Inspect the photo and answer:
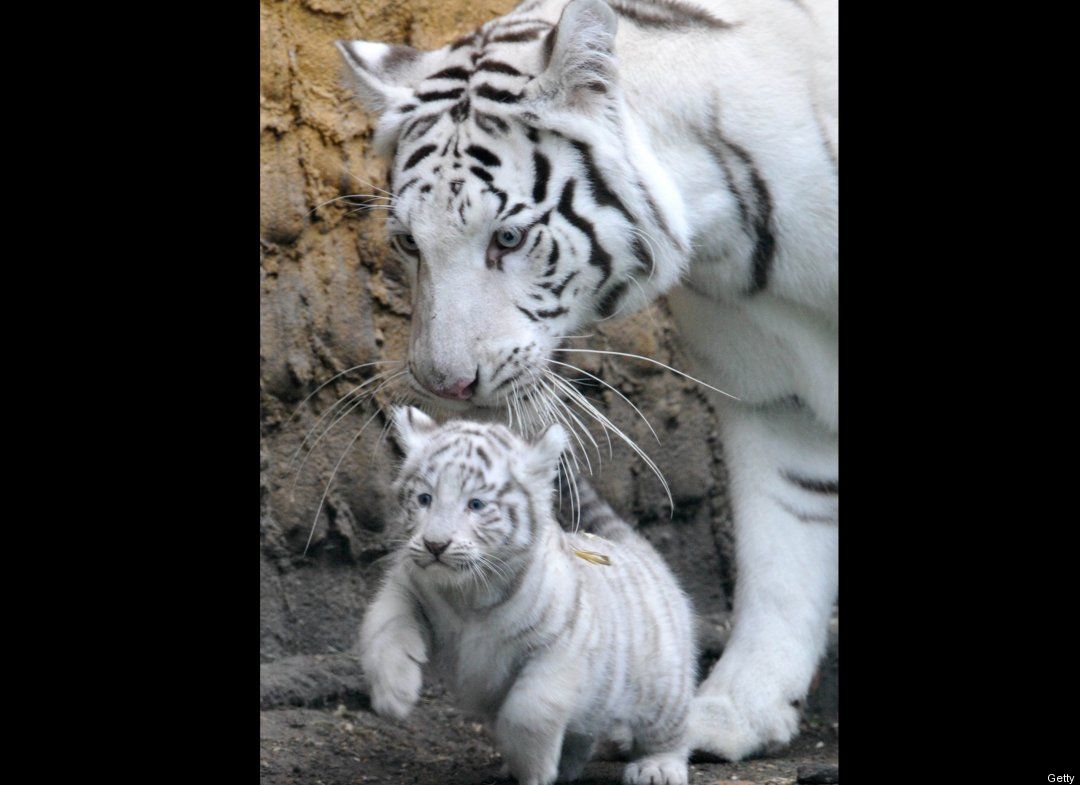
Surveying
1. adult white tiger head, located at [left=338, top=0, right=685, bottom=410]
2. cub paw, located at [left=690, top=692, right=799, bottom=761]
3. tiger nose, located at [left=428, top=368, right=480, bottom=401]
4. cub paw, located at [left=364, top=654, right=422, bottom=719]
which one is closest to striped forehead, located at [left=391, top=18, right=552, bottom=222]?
adult white tiger head, located at [left=338, top=0, right=685, bottom=410]

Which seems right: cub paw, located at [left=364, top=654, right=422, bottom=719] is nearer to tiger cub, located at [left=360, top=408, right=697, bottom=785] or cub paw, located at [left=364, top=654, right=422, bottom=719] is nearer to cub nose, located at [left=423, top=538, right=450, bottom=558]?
tiger cub, located at [left=360, top=408, right=697, bottom=785]

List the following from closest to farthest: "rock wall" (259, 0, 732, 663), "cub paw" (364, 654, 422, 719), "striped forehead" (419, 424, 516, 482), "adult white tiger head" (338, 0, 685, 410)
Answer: "cub paw" (364, 654, 422, 719)
"striped forehead" (419, 424, 516, 482)
"adult white tiger head" (338, 0, 685, 410)
"rock wall" (259, 0, 732, 663)

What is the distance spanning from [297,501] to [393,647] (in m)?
1.22

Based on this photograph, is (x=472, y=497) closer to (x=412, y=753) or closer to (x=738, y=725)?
(x=412, y=753)

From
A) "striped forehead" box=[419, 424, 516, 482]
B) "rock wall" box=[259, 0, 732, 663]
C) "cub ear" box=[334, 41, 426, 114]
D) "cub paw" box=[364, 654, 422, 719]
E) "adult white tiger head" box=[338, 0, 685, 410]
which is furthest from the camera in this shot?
"rock wall" box=[259, 0, 732, 663]

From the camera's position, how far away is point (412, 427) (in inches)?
105

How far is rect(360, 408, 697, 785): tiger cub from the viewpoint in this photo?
2.45 metres

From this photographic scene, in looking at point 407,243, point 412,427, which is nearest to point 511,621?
point 412,427

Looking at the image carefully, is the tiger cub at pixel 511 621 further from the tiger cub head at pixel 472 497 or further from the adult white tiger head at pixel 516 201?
the adult white tiger head at pixel 516 201

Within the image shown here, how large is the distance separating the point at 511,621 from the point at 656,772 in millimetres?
480

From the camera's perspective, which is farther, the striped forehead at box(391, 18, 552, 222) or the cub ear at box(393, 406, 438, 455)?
the striped forehead at box(391, 18, 552, 222)
